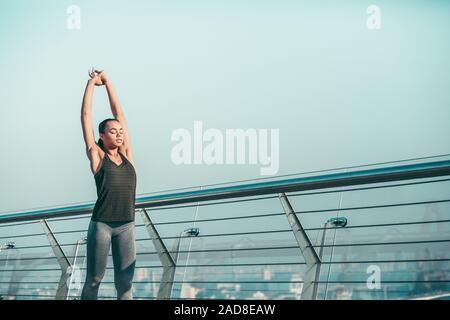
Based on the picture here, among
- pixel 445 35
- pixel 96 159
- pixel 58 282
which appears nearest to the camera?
pixel 96 159

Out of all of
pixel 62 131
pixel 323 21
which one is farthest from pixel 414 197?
pixel 62 131

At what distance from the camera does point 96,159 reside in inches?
117

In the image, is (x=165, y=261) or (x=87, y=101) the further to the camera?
(x=165, y=261)

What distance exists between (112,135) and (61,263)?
924mm

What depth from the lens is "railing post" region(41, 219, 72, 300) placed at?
349 cm

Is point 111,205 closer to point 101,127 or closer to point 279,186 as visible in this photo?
point 101,127

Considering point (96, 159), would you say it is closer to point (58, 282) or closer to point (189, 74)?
point (189, 74)

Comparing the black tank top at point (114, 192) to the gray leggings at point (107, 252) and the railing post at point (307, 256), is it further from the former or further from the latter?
the railing post at point (307, 256)

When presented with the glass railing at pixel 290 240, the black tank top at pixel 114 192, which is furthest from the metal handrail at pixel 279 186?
the black tank top at pixel 114 192

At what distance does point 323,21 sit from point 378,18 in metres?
0.25

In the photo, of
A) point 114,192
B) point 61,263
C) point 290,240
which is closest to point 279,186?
point 290,240

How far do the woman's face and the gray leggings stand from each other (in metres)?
0.32

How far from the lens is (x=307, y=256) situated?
9.18ft
